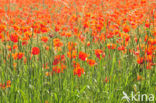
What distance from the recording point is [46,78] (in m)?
2.46

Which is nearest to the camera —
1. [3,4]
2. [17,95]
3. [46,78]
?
[17,95]

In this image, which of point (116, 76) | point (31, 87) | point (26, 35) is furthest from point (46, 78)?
point (116, 76)

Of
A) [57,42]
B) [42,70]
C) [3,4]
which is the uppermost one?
[3,4]

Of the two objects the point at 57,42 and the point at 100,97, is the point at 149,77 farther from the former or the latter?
the point at 57,42

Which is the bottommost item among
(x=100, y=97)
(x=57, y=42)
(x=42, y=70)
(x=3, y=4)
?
(x=100, y=97)

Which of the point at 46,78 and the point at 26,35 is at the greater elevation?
the point at 26,35

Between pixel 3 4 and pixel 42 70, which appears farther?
pixel 3 4

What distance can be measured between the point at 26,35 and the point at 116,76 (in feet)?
3.41

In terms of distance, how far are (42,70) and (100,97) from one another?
692 mm

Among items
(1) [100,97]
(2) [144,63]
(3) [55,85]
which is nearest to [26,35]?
(3) [55,85]

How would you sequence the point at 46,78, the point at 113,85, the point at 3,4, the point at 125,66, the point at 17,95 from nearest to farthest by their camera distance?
the point at 17,95, the point at 113,85, the point at 46,78, the point at 125,66, the point at 3,4

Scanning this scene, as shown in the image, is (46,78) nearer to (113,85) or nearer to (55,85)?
(55,85)

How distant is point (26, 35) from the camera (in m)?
2.61

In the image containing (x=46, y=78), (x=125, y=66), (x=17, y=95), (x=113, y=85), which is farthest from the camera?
(x=125, y=66)
